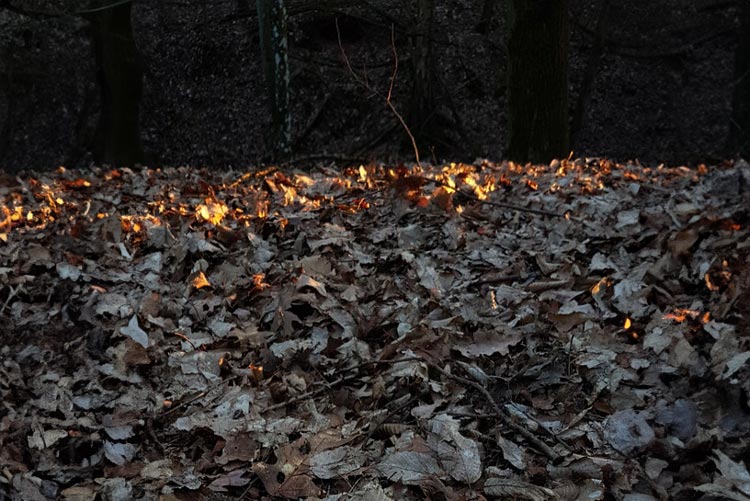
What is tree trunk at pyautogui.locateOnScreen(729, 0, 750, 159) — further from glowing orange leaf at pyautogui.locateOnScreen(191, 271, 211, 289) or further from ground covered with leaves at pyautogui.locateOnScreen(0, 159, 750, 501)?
glowing orange leaf at pyautogui.locateOnScreen(191, 271, 211, 289)

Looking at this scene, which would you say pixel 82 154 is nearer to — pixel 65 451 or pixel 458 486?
pixel 65 451

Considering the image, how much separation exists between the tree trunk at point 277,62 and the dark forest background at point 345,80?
4317 millimetres

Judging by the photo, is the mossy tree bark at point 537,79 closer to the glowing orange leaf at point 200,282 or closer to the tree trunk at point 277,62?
the tree trunk at point 277,62

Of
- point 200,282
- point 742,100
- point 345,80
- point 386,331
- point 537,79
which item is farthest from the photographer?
point 345,80

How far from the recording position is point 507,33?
319 inches

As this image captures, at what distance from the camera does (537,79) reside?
7906mm

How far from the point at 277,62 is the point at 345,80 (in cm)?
609

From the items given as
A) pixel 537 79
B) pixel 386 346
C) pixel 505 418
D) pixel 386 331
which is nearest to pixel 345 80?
pixel 537 79

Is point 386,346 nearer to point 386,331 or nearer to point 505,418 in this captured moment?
point 386,331

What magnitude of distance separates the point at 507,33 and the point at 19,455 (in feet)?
22.9

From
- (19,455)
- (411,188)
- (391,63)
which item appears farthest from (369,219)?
(391,63)

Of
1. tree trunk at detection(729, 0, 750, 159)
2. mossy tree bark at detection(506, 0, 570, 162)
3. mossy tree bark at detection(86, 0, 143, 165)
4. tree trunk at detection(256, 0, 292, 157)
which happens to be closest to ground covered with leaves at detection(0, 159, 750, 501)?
mossy tree bark at detection(506, 0, 570, 162)

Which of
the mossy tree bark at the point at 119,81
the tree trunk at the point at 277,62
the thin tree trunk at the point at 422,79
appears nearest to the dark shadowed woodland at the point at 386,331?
the tree trunk at the point at 277,62

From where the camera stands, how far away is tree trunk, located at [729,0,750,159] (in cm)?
1281
